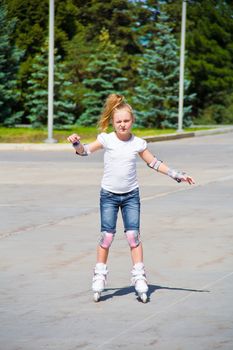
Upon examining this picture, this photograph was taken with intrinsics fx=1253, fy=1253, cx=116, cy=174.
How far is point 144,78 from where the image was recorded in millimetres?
56906

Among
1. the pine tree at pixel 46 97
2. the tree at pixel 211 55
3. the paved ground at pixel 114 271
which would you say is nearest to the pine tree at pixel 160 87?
the pine tree at pixel 46 97

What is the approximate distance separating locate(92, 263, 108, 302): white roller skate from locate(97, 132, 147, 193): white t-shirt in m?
0.61

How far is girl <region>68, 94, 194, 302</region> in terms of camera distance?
9.48 metres

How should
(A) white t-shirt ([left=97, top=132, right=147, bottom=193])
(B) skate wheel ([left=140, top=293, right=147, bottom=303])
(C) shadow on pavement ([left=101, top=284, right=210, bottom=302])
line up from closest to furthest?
1. (B) skate wheel ([left=140, top=293, right=147, bottom=303])
2. (A) white t-shirt ([left=97, top=132, right=147, bottom=193])
3. (C) shadow on pavement ([left=101, top=284, right=210, bottom=302])

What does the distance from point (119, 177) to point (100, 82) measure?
50.7 metres

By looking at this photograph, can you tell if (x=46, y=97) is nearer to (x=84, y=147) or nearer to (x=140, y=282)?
(x=84, y=147)

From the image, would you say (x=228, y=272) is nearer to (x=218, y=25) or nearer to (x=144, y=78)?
(x=144, y=78)

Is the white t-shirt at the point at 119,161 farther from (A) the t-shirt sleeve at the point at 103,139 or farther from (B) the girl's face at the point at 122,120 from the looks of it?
(B) the girl's face at the point at 122,120

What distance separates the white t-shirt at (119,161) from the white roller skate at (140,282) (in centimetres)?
61

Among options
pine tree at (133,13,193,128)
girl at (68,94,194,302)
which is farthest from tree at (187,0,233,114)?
girl at (68,94,194,302)

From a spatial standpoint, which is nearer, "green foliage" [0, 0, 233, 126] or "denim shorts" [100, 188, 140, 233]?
"denim shorts" [100, 188, 140, 233]

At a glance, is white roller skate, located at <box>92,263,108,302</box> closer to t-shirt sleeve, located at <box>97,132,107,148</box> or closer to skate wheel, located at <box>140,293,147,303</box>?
skate wheel, located at <box>140,293,147,303</box>

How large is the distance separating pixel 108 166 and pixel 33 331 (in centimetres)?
186

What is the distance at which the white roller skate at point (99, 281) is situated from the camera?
9461 mm
